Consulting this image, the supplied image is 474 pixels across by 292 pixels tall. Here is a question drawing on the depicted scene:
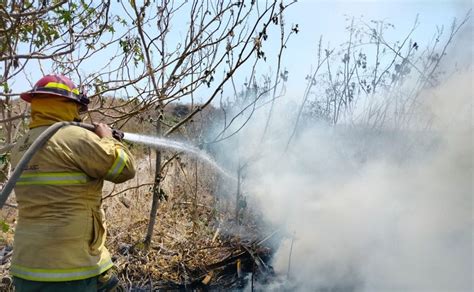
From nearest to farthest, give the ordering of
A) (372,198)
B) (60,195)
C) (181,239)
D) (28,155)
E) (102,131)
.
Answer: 1. (28,155)
2. (60,195)
3. (102,131)
4. (181,239)
5. (372,198)

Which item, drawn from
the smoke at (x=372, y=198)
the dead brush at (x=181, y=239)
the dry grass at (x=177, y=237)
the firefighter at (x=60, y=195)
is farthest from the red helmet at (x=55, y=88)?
the smoke at (x=372, y=198)

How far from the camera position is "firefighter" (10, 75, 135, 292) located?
2611mm

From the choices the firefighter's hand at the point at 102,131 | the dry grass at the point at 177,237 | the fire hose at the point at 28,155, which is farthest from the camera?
the dry grass at the point at 177,237

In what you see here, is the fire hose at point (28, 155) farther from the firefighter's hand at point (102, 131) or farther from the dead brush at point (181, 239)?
the dead brush at point (181, 239)

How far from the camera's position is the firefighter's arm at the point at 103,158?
2.63m

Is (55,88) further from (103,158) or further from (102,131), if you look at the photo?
(103,158)

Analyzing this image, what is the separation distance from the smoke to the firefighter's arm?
121 inches

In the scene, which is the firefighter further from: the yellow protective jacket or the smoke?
the smoke

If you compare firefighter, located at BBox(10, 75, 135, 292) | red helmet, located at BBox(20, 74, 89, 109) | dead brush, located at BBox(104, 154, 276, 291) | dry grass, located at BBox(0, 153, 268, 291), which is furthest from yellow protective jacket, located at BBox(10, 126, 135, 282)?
dead brush, located at BBox(104, 154, 276, 291)

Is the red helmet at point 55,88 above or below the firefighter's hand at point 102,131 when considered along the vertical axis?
above

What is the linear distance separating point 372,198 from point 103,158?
439cm

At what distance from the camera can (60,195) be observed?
2629 millimetres

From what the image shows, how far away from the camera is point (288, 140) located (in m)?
6.69

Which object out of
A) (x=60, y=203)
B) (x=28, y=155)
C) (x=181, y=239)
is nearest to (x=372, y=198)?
(x=181, y=239)
